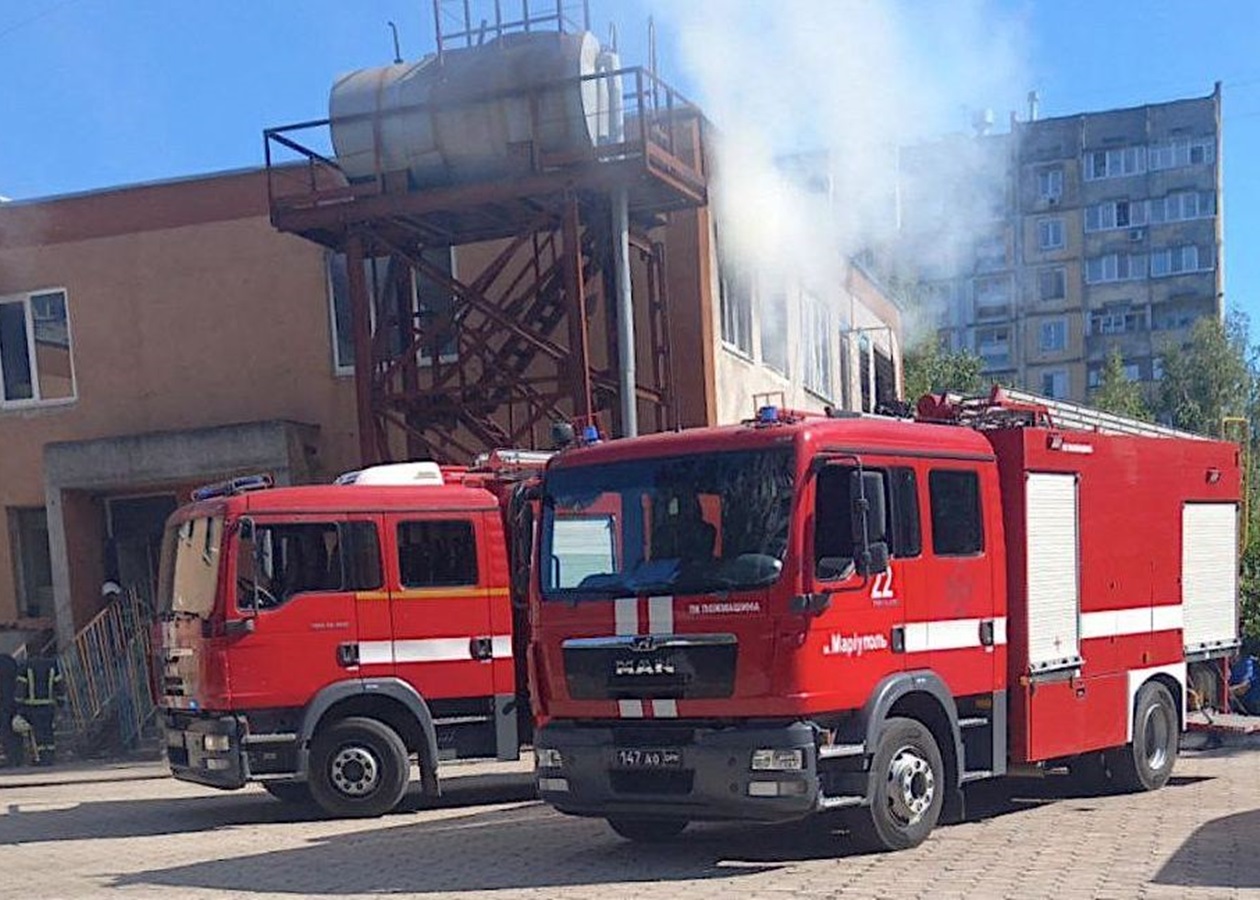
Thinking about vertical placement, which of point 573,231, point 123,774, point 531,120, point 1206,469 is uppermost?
point 531,120

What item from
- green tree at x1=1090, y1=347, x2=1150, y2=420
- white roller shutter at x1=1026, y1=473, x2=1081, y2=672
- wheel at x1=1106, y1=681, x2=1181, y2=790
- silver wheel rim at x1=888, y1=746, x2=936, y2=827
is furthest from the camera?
green tree at x1=1090, y1=347, x2=1150, y2=420

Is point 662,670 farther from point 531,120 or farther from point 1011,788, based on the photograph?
point 531,120

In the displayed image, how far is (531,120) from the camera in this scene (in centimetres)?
1393

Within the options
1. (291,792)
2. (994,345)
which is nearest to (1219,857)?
(291,792)

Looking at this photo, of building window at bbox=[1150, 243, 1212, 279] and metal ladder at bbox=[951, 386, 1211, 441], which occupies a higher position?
building window at bbox=[1150, 243, 1212, 279]

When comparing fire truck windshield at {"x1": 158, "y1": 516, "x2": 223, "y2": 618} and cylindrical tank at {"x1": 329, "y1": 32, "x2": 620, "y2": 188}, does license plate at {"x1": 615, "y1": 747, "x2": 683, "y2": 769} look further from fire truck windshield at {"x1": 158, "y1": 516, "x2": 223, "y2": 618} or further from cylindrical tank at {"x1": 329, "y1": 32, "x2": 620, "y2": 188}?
cylindrical tank at {"x1": 329, "y1": 32, "x2": 620, "y2": 188}

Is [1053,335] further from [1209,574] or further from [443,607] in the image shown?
[443,607]

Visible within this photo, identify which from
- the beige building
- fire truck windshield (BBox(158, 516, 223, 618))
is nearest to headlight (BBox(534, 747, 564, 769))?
fire truck windshield (BBox(158, 516, 223, 618))

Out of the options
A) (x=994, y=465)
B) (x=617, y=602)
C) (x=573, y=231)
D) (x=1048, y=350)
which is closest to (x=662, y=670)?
(x=617, y=602)

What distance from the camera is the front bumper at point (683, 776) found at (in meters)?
7.02

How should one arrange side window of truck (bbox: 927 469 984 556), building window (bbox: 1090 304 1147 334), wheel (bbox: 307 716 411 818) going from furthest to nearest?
1. building window (bbox: 1090 304 1147 334)
2. wheel (bbox: 307 716 411 818)
3. side window of truck (bbox: 927 469 984 556)

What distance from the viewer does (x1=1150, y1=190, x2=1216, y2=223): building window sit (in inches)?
2418

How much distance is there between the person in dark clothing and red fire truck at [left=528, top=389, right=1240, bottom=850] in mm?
9706

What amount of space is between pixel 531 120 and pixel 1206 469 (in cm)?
733
